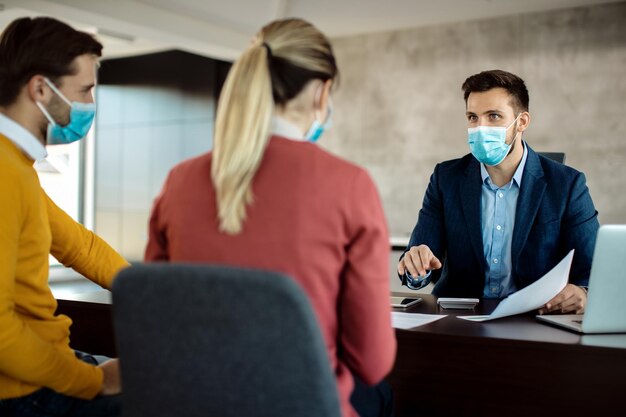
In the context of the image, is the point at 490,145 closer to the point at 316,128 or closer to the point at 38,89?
the point at 316,128

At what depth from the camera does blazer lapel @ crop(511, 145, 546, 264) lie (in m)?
Result: 2.44

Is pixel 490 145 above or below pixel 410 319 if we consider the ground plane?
above

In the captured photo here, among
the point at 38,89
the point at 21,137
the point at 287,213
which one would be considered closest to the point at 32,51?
the point at 38,89

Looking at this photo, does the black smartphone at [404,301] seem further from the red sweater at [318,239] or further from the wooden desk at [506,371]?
the red sweater at [318,239]

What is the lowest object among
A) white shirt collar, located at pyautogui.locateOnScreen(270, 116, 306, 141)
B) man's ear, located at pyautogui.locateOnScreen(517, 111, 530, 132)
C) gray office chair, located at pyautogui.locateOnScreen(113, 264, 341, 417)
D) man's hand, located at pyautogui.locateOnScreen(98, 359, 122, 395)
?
man's hand, located at pyautogui.locateOnScreen(98, 359, 122, 395)

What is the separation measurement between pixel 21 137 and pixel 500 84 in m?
1.76

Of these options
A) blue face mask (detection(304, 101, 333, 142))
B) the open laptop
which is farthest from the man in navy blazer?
blue face mask (detection(304, 101, 333, 142))

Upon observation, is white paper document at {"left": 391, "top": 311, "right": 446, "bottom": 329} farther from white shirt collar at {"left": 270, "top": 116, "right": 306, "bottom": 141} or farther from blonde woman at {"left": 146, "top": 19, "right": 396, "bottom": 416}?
white shirt collar at {"left": 270, "top": 116, "right": 306, "bottom": 141}

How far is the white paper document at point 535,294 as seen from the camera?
1.78 meters

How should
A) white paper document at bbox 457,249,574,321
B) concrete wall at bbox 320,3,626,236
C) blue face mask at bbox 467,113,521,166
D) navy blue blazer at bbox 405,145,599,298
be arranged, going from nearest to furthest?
white paper document at bbox 457,249,574,321 < navy blue blazer at bbox 405,145,599,298 < blue face mask at bbox 467,113,521,166 < concrete wall at bbox 320,3,626,236

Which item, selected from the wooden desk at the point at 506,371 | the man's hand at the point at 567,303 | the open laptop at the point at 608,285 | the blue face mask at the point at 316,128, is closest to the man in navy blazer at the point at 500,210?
the man's hand at the point at 567,303

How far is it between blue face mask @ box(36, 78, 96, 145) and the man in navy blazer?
3.73ft

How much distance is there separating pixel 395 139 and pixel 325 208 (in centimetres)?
627

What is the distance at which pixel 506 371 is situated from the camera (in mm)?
1594
